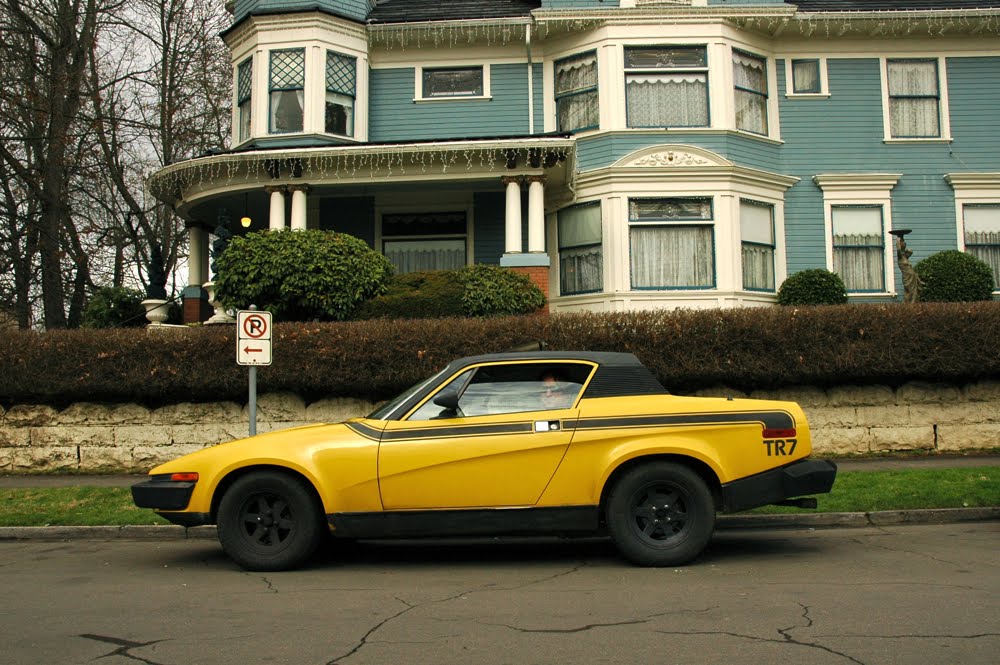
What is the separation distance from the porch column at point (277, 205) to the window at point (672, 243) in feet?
22.3

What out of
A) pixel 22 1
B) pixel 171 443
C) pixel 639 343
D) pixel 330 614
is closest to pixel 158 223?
pixel 22 1

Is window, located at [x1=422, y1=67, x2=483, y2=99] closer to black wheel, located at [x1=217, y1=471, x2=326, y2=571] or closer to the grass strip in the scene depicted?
Result: the grass strip

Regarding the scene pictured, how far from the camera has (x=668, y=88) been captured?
18.2 meters

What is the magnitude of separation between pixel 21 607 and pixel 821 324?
416 inches

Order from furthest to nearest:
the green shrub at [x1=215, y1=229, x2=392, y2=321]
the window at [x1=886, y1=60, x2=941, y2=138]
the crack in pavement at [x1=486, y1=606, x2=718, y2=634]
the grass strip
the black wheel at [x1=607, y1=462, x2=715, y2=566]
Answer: the window at [x1=886, y1=60, x2=941, y2=138]
the green shrub at [x1=215, y1=229, x2=392, y2=321]
the grass strip
the black wheel at [x1=607, y1=462, x2=715, y2=566]
the crack in pavement at [x1=486, y1=606, x2=718, y2=634]

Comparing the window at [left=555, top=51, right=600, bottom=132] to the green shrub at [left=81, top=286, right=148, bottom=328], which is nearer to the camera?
the window at [left=555, top=51, right=600, bottom=132]

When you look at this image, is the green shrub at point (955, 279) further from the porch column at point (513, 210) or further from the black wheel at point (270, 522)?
the black wheel at point (270, 522)

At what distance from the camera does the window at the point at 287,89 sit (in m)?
18.7

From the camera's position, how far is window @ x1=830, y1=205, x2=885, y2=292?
18.8 m

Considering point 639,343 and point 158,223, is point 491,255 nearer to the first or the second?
point 639,343

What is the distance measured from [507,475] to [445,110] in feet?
45.9

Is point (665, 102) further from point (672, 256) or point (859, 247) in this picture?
point (859, 247)

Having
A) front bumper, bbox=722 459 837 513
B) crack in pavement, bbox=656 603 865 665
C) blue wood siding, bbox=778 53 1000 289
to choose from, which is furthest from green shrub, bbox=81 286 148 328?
crack in pavement, bbox=656 603 865 665

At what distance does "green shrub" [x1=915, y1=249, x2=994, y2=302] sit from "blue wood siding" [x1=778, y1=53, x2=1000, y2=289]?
1465mm
